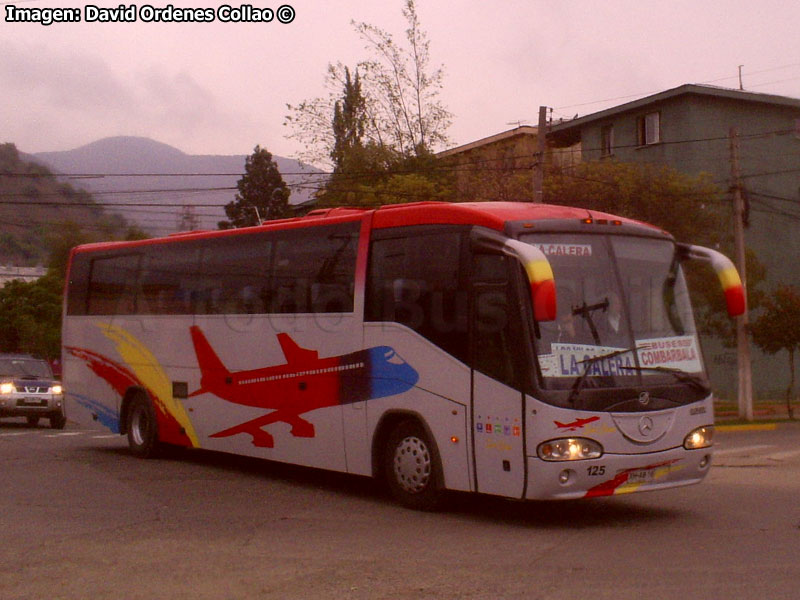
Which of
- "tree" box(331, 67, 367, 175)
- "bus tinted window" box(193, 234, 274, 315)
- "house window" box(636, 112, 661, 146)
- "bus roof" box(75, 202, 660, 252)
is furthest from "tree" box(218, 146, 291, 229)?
"bus roof" box(75, 202, 660, 252)

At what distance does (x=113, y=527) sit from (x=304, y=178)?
3772 cm

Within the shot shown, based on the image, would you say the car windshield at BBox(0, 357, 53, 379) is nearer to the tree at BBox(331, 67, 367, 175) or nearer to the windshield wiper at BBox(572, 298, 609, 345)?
the windshield wiper at BBox(572, 298, 609, 345)

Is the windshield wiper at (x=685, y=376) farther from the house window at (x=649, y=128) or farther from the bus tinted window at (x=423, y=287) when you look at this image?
the house window at (x=649, y=128)

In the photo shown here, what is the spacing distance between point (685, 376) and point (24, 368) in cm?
2021

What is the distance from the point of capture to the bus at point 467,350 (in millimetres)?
9961

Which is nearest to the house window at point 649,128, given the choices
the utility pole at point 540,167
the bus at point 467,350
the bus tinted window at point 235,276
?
the utility pole at point 540,167

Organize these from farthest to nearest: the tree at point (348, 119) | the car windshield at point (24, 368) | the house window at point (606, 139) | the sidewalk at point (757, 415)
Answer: the tree at point (348, 119) → the house window at point (606, 139) → the sidewalk at point (757, 415) → the car windshield at point (24, 368)

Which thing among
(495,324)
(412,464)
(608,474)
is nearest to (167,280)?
(412,464)

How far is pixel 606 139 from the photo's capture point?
133 ft

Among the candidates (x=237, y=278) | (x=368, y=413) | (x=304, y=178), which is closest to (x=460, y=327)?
(x=368, y=413)

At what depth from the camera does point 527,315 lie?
1003cm

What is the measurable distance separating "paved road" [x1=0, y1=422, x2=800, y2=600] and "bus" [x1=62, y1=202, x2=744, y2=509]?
1.72ft

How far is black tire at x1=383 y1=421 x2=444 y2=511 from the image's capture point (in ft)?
36.0

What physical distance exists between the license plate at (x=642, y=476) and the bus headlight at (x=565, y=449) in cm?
55
